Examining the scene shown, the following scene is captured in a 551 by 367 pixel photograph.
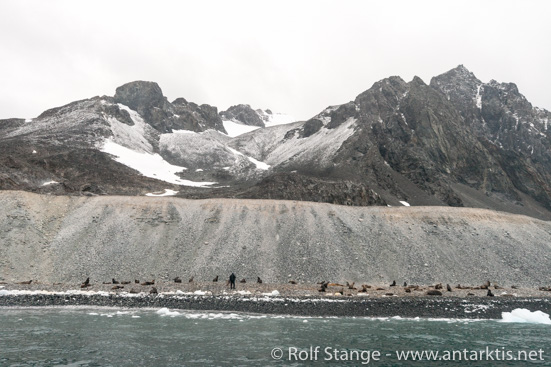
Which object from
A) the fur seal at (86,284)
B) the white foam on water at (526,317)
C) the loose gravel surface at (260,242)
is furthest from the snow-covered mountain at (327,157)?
the white foam on water at (526,317)

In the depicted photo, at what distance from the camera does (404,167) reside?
13425cm

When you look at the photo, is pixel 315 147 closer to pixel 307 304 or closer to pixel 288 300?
pixel 288 300

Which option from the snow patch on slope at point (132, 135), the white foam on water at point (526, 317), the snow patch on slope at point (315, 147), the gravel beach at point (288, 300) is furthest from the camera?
the snow patch on slope at point (132, 135)

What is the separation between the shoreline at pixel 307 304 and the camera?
34844 mm

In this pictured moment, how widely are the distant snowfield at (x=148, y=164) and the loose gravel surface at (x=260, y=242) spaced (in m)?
67.7

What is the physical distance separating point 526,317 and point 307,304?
1893 centimetres

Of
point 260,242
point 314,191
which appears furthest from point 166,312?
point 314,191

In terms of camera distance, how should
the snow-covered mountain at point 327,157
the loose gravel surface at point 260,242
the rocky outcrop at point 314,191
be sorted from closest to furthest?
the loose gravel surface at point 260,242
the rocky outcrop at point 314,191
the snow-covered mountain at point 327,157

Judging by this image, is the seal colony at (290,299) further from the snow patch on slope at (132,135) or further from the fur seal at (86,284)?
the snow patch on slope at (132,135)

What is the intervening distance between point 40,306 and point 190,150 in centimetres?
14402

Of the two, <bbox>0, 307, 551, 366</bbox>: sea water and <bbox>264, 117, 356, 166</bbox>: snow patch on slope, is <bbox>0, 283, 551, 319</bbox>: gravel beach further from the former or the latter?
<bbox>264, 117, 356, 166</bbox>: snow patch on slope

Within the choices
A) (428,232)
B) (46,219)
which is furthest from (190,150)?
(428,232)

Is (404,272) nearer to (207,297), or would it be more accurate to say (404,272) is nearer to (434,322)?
(434,322)

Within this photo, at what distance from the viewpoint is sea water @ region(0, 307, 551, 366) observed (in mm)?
20125
